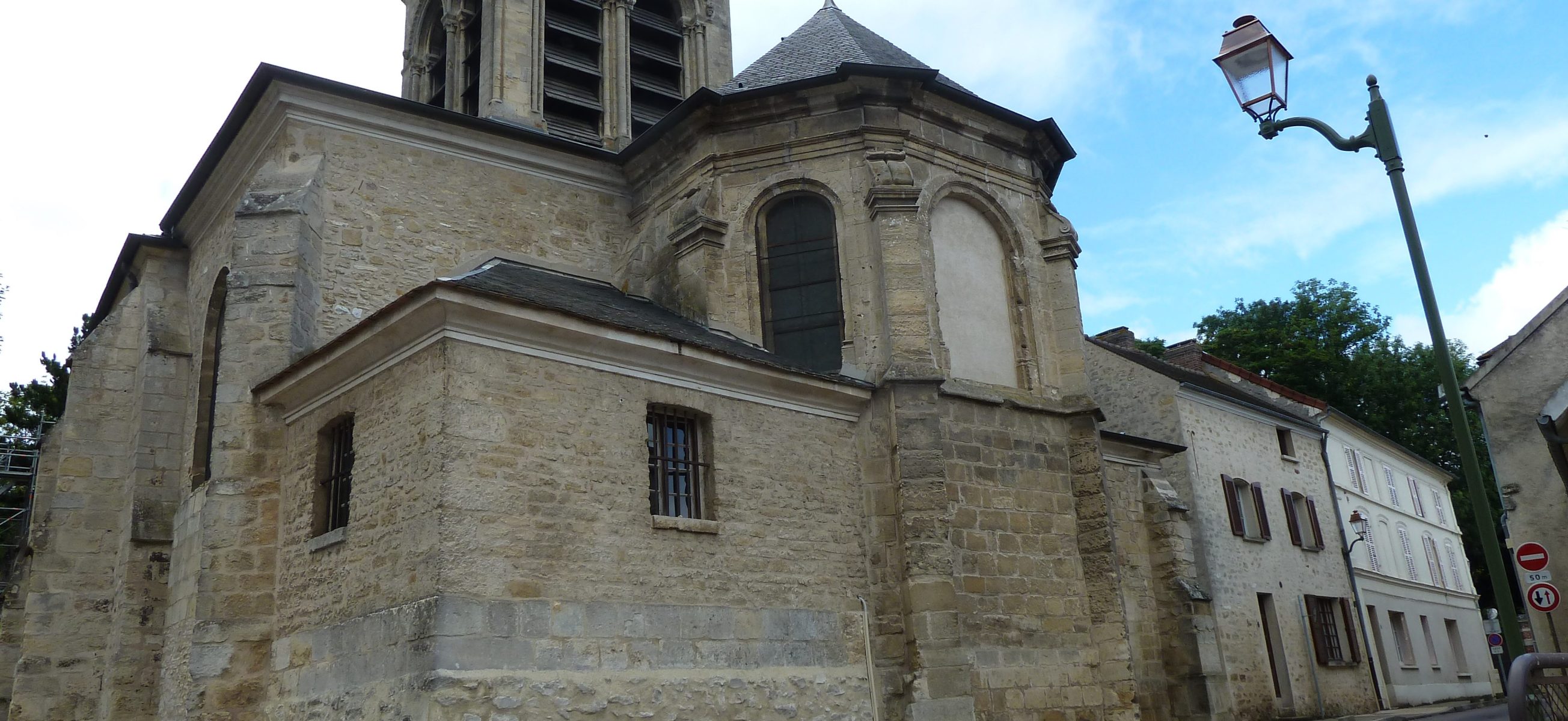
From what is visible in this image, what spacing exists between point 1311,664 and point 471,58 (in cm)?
1862

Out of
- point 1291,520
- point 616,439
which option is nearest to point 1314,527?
point 1291,520

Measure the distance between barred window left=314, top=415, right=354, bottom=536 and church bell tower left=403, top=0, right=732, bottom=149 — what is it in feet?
27.8

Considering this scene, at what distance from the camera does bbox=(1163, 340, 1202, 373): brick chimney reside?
82.5 feet

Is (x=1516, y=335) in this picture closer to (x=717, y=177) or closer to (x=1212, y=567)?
(x=717, y=177)

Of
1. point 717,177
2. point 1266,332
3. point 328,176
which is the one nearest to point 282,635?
point 328,176

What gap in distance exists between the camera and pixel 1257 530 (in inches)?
840

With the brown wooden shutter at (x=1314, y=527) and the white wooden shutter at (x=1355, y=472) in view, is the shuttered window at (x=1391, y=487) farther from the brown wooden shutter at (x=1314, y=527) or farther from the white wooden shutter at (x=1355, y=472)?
the brown wooden shutter at (x=1314, y=527)

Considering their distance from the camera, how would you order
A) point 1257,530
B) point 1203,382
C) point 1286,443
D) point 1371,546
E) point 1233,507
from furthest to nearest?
point 1371,546 → point 1286,443 → point 1203,382 → point 1257,530 → point 1233,507

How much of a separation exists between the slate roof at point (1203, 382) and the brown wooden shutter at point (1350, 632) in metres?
3.73

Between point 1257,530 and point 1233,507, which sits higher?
point 1233,507

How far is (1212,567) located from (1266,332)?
17996mm

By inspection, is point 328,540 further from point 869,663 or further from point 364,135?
point 364,135

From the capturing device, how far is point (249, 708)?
10.1 m

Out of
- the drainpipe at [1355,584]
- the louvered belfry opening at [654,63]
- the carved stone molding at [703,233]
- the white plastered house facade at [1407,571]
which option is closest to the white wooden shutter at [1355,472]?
the white plastered house facade at [1407,571]
